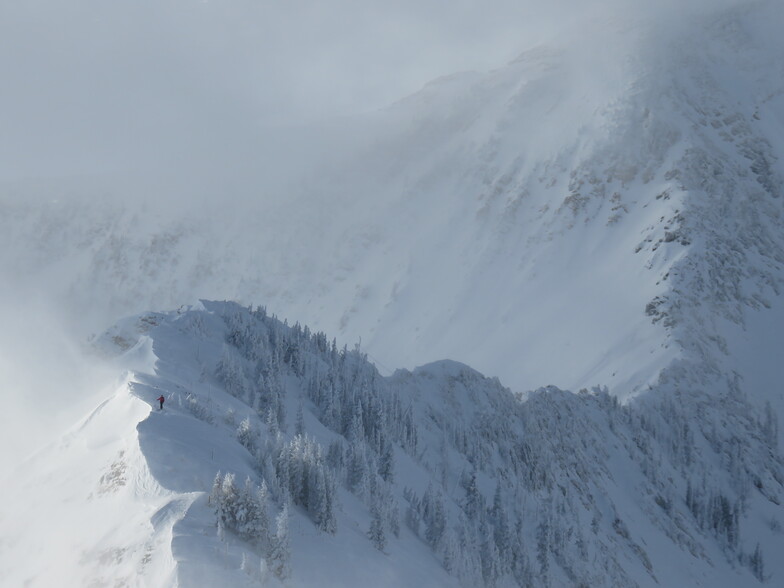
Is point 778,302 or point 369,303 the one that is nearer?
point 778,302

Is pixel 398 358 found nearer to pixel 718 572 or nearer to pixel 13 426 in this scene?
pixel 718 572

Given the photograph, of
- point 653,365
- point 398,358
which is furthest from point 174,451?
point 398,358

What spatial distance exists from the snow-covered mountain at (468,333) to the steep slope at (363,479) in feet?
0.55

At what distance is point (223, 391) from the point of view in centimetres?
3494

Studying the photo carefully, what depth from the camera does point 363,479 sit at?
3108 centimetres

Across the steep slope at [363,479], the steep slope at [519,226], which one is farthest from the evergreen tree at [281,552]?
the steep slope at [519,226]

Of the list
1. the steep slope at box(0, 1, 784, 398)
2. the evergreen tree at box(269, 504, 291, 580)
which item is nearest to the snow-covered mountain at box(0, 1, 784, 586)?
the evergreen tree at box(269, 504, 291, 580)

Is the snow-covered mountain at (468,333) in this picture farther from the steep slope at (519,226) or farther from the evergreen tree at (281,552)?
the steep slope at (519,226)

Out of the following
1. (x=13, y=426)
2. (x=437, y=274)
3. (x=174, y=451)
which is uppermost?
(x=437, y=274)

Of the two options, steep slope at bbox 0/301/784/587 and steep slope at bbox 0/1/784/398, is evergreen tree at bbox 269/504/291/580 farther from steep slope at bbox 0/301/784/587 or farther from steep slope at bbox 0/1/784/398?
steep slope at bbox 0/1/784/398

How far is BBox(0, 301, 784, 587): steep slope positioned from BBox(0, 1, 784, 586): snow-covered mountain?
168 mm

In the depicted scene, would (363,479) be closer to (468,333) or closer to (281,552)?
(281,552)

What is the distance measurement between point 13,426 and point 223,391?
29.2 ft

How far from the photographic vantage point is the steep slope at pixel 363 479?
65.4ft
